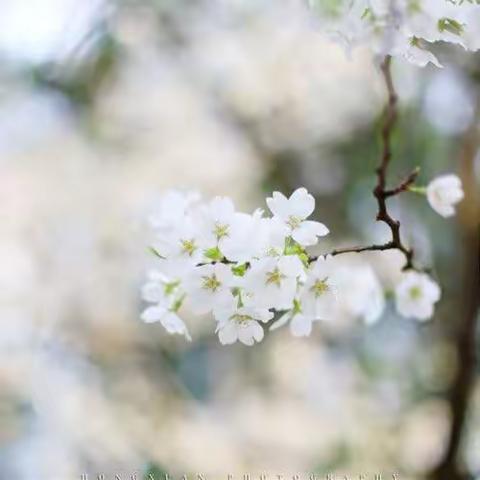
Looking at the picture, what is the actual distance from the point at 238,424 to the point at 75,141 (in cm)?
84

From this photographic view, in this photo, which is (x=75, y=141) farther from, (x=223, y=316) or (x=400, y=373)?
(x=223, y=316)

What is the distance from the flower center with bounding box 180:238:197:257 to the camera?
0.53 metres

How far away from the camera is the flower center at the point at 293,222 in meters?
0.49

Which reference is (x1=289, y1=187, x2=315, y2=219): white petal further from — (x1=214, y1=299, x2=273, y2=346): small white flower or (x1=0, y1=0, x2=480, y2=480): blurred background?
(x1=0, y1=0, x2=480, y2=480): blurred background

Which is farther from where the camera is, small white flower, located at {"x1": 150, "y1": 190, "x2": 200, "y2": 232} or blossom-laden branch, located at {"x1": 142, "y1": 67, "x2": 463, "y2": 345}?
small white flower, located at {"x1": 150, "y1": 190, "x2": 200, "y2": 232}

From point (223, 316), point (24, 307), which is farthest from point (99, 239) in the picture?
point (223, 316)

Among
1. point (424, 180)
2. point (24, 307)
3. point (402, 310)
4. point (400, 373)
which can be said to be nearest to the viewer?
point (402, 310)

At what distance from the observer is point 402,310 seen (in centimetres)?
70

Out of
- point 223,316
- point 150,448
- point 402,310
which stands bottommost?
point 150,448

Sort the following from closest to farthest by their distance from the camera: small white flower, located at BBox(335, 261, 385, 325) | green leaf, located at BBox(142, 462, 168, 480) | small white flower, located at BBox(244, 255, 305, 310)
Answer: small white flower, located at BBox(244, 255, 305, 310) → small white flower, located at BBox(335, 261, 385, 325) → green leaf, located at BBox(142, 462, 168, 480)

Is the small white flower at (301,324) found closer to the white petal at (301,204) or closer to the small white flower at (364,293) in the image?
the white petal at (301,204)

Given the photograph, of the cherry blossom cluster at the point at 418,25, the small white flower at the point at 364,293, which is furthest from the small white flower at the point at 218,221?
the small white flower at the point at 364,293

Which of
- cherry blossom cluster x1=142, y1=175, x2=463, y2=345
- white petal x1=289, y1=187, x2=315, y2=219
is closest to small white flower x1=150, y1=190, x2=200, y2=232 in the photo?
cherry blossom cluster x1=142, y1=175, x2=463, y2=345

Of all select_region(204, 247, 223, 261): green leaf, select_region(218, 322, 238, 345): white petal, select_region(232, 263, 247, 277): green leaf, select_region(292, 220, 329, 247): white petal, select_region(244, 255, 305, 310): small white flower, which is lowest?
select_region(218, 322, 238, 345): white petal
